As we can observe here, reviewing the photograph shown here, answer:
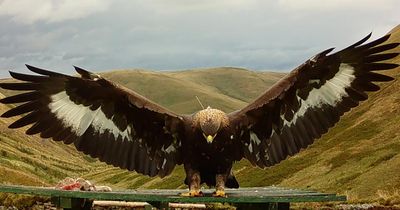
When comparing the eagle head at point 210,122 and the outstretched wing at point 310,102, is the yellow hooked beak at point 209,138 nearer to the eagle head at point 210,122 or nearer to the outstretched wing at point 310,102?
the eagle head at point 210,122

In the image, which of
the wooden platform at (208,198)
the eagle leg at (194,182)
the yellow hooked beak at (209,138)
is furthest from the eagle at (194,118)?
the wooden platform at (208,198)

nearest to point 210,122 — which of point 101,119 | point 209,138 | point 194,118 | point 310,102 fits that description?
point 209,138

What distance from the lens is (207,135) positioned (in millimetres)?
11805

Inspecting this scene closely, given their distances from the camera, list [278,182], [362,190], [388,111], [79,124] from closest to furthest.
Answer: [79,124], [362,190], [278,182], [388,111]

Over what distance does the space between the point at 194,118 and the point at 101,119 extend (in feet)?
8.12

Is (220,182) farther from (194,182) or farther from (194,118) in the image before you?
(194,118)

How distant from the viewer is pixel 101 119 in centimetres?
1365

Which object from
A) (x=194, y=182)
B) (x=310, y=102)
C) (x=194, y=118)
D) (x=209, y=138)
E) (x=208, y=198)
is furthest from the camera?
(x=310, y=102)

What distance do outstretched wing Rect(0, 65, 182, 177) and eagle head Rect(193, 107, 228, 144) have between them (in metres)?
0.85

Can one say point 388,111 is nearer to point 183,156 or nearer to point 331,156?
point 331,156

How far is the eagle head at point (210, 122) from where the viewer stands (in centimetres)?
1174

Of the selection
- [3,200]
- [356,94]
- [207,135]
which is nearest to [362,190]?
[3,200]

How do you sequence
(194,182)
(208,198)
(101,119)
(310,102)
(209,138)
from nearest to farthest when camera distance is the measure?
(208,198)
(209,138)
(194,182)
(101,119)
(310,102)

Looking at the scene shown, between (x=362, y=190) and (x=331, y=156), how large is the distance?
58.2ft
